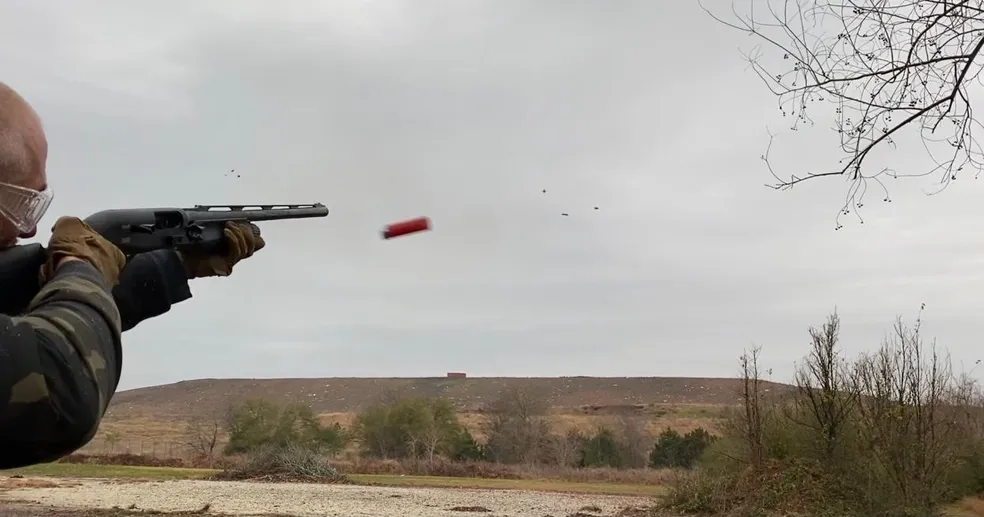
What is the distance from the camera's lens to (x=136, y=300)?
2092 millimetres

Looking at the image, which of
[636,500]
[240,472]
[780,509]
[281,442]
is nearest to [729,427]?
[780,509]

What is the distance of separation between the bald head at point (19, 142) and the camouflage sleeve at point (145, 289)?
0.47 m

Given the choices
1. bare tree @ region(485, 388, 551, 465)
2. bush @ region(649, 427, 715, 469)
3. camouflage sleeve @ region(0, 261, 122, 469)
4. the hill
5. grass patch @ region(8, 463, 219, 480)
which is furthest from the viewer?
the hill

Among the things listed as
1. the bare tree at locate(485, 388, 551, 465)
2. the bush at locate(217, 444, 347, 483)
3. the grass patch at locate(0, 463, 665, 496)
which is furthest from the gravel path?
the bare tree at locate(485, 388, 551, 465)

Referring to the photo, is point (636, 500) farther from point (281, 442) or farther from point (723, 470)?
point (281, 442)

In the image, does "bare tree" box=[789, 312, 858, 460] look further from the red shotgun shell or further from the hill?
the hill

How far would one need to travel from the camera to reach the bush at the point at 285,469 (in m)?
47.3

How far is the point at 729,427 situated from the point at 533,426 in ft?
155

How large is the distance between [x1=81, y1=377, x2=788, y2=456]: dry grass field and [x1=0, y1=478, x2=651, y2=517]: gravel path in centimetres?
4300

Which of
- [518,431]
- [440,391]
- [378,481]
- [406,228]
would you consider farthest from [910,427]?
[440,391]

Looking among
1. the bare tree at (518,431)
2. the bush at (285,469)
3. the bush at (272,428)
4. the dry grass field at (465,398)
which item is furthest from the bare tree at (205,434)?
the bare tree at (518,431)

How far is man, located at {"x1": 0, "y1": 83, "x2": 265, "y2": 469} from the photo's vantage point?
4.33 ft

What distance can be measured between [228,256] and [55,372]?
1.53 metres

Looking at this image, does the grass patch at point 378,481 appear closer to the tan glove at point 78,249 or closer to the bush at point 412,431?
the bush at point 412,431
